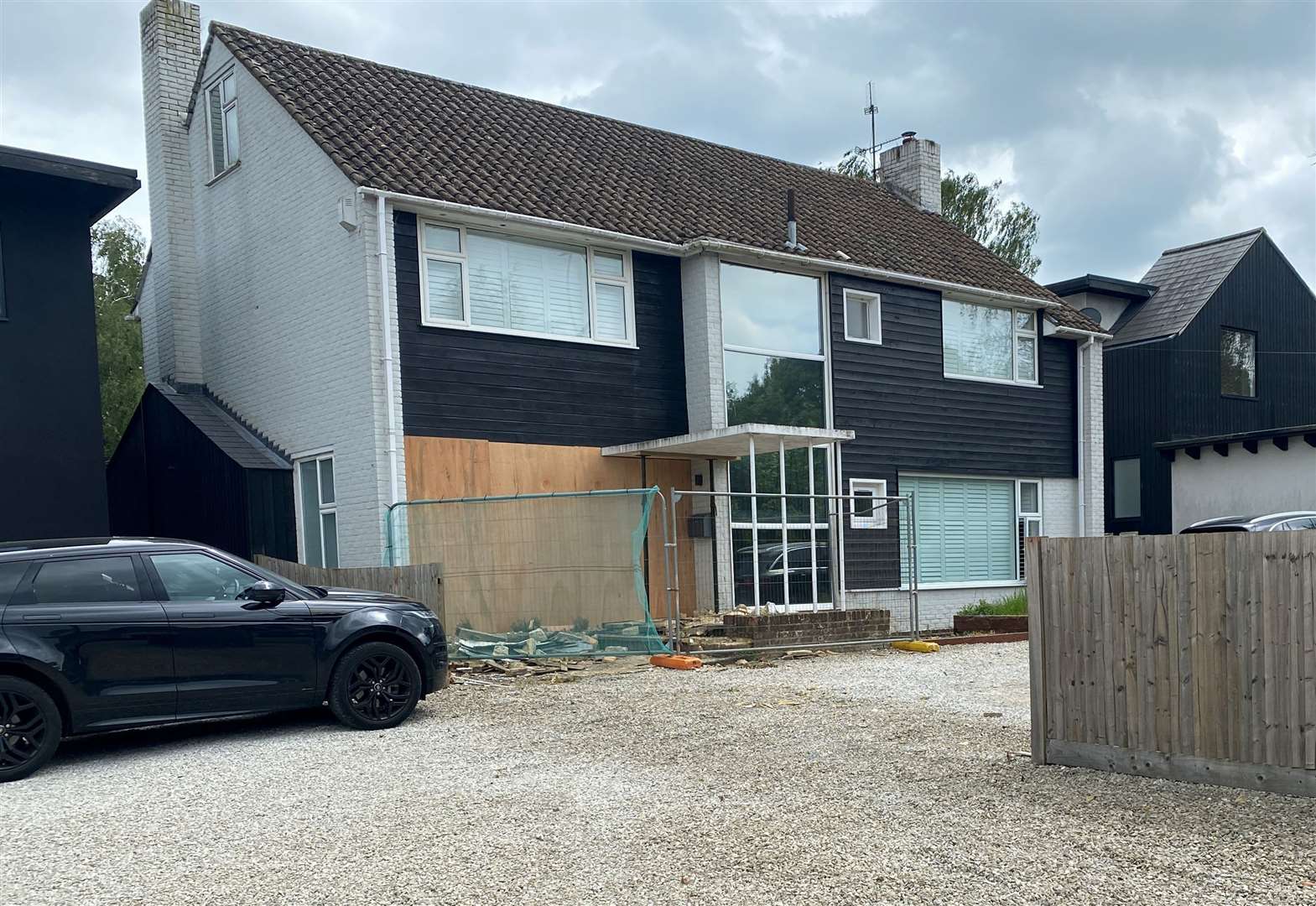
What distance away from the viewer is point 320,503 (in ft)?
54.4

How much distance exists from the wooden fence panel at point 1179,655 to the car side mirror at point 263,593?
5513 millimetres

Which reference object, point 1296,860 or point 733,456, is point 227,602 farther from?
point 733,456

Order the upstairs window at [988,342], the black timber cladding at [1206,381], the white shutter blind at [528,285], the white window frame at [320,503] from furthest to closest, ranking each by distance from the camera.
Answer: the black timber cladding at [1206,381]
the upstairs window at [988,342]
the white shutter blind at [528,285]
the white window frame at [320,503]

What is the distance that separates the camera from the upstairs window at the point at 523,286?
15.9 meters

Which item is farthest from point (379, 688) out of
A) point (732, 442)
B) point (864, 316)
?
point (864, 316)

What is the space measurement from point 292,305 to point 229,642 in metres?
8.86

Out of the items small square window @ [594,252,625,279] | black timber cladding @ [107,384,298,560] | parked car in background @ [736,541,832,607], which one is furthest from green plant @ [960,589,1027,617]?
black timber cladding @ [107,384,298,560]

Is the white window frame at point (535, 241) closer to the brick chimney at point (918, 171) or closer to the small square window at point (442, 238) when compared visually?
Result: the small square window at point (442, 238)

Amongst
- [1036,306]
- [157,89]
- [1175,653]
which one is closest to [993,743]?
[1175,653]

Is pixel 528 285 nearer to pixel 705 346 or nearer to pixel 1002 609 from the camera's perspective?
pixel 705 346

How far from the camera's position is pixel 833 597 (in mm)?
15812


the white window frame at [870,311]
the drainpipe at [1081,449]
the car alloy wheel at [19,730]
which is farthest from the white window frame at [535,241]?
the drainpipe at [1081,449]

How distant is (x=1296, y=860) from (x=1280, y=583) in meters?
1.56

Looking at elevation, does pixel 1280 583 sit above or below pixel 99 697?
above
